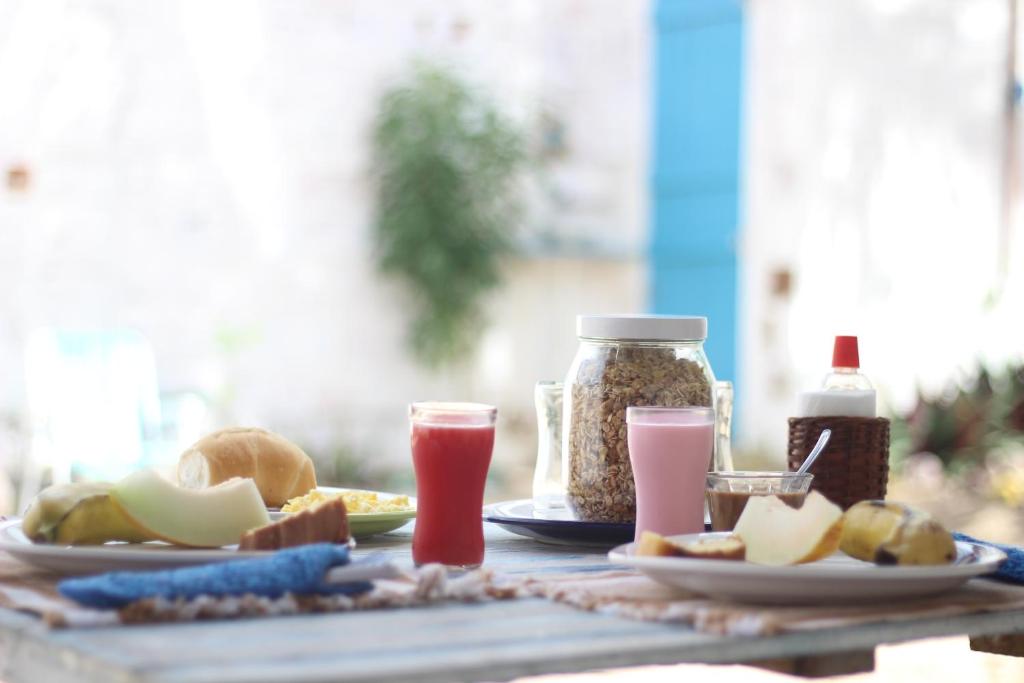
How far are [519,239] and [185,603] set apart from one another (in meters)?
5.87

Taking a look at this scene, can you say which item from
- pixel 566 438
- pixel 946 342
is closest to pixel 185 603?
pixel 566 438

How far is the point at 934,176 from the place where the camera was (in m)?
5.59

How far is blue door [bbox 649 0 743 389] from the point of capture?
661cm

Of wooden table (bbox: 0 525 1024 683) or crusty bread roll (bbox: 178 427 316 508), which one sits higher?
crusty bread roll (bbox: 178 427 316 508)

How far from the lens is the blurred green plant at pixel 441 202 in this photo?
252 inches

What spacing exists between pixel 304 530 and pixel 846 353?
66 centimetres

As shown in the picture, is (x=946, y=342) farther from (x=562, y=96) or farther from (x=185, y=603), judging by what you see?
(x=185, y=603)

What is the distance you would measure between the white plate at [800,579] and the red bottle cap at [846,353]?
41 centimetres

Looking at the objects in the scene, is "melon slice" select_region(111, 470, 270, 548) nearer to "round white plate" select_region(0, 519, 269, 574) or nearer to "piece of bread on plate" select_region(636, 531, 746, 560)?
"round white plate" select_region(0, 519, 269, 574)

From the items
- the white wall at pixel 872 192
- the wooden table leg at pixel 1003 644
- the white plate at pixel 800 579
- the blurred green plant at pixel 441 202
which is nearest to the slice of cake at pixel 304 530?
the white plate at pixel 800 579

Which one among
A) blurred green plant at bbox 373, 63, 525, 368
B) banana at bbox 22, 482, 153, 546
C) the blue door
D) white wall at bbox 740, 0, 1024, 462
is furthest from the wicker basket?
the blue door

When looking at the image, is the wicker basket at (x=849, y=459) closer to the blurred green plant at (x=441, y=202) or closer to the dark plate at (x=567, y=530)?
the dark plate at (x=567, y=530)

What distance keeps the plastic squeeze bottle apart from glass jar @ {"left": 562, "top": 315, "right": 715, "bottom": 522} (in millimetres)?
111

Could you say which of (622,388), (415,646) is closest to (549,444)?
(622,388)
